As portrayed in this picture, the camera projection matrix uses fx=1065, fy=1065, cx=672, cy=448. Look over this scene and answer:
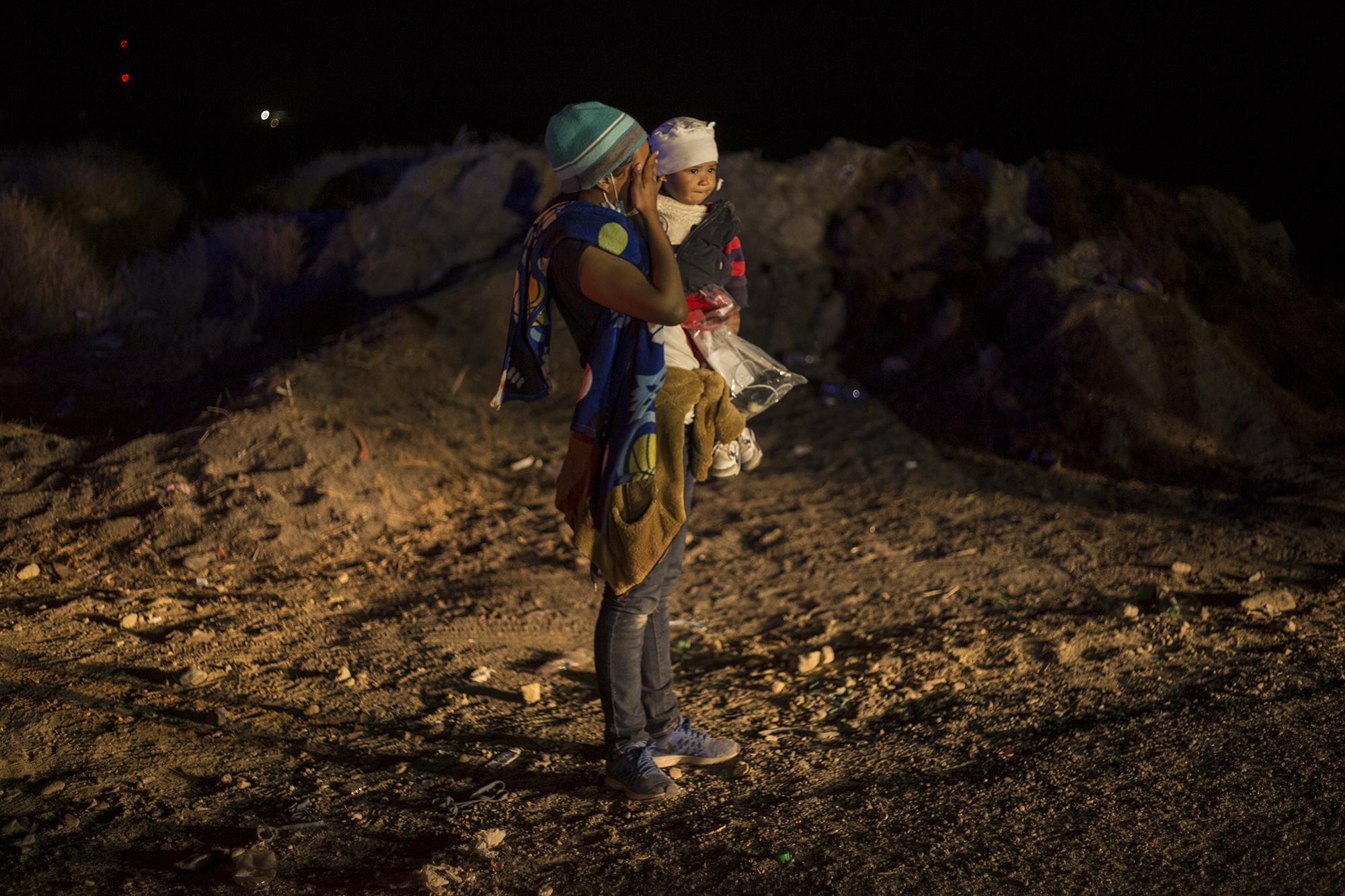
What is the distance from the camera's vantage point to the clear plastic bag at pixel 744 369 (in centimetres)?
299

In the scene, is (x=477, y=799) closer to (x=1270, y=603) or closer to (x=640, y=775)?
(x=640, y=775)

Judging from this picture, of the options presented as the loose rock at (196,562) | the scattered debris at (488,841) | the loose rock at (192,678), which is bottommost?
the scattered debris at (488,841)

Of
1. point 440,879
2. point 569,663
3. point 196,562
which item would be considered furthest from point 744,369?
point 196,562

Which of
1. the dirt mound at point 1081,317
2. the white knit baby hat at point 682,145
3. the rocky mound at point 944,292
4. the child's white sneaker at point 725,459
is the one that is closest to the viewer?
the white knit baby hat at point 682,145

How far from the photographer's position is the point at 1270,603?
4.03 meters

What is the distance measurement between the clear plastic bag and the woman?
12 cm

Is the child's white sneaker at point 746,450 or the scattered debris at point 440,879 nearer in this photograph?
the scattered debris at point 440,879

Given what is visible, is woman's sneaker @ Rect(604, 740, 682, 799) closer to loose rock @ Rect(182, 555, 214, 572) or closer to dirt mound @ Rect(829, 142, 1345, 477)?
loose rock @ Rect(182, 555, 214, 572)

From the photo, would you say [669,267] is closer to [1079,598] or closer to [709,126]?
[709,126]

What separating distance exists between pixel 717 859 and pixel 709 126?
1942 millimetres

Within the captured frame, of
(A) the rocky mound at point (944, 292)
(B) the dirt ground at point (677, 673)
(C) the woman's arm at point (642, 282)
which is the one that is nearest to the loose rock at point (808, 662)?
(B) the dirt ground at point (677, 673)

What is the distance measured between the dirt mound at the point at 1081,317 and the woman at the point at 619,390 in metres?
4.47

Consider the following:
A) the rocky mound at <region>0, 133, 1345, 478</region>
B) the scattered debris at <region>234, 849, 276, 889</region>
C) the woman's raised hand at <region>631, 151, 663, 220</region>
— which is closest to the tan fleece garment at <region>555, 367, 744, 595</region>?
the woman's raised hand at <region>631, 151, 663, 220</region>

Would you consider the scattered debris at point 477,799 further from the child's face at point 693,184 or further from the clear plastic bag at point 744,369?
the child's face at point 693,184
